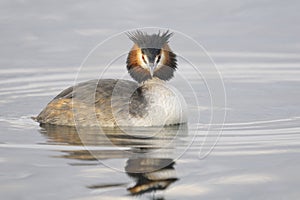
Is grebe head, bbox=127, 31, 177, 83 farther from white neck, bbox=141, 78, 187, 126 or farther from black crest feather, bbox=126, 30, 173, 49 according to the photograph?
white neck, bbox=141, 78, 187, 126

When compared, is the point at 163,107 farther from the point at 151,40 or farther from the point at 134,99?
the point at 151,40

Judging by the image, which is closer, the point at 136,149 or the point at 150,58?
the point at 136,149

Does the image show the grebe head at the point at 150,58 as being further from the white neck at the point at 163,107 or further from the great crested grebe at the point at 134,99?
the white neck at the point at 163,107

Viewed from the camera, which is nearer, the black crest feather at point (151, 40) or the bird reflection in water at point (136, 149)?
the bird reflection in water at point (136, 149)

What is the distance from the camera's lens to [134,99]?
1356 centimetres

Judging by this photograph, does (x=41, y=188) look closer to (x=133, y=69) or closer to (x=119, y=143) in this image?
(x=119, y=143)

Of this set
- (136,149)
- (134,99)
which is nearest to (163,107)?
(134,99)

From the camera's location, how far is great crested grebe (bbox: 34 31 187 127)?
13281mm

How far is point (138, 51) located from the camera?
13.8 metres

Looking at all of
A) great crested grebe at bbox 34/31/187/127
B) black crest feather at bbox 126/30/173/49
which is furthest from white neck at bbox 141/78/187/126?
black crest feather at bbox 126/30/173/49

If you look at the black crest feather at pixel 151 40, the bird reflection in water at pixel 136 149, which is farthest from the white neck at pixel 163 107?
the black crest feather at pixel 151 40

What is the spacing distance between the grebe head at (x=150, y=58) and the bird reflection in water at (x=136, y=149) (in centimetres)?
109

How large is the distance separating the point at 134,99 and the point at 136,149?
236 cm

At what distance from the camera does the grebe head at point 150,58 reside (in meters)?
13.5
